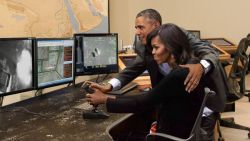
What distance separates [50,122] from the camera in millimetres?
1875

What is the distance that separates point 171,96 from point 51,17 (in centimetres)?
162

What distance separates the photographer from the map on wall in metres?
2.46

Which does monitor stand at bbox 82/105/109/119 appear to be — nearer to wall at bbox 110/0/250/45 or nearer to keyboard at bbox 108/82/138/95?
keyboard at bbox 108/82/138/95

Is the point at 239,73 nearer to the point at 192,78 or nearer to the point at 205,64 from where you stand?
the point at 205,64

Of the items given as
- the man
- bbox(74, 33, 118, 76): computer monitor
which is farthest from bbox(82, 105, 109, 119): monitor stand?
bbox(74, 33, 118, 76): computer monitor

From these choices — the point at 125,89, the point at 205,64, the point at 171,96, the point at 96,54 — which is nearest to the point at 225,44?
the point at 96,54

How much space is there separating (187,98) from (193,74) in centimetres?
13

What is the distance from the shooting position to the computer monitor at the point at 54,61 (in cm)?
227

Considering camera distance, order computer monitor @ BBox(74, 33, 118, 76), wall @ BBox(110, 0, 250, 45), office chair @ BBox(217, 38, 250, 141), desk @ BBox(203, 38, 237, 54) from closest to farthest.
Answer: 1. computer monitor @ BBox(74, 33, 118, 76)
2. office chair @ BBox(217, 38, 250, 141)
3. desk @ BBox(203, 38, 237, 54)
4. wall @ BBox(110, 0, 250, 45)

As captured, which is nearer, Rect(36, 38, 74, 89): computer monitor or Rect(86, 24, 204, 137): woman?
Rect(86, 24, 204, 137): woman

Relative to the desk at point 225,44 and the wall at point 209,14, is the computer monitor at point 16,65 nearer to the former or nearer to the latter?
the wall at point 209,14

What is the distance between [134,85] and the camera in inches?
109

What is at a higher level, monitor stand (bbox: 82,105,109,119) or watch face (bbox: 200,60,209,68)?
watch face (bbox: 200,60,209,68)

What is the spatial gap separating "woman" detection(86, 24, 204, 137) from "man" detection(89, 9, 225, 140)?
0.06 metres
